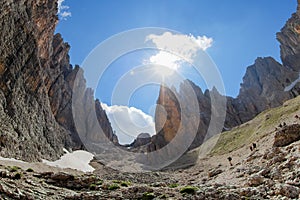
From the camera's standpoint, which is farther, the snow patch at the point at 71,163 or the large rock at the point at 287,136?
the snow patch at the point at 71,163

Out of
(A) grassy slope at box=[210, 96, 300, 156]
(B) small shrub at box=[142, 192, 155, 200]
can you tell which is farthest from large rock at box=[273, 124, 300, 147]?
(A) grassy slope at box=[210, 96, 300, 156]

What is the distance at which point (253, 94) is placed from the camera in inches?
6521

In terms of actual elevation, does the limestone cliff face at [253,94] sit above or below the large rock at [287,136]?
above

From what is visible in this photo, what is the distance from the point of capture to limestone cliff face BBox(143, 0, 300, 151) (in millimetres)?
137500

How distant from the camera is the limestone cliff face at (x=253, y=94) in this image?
451ft

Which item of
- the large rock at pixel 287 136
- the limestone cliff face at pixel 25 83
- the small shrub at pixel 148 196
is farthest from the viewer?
the limestone cliff face at pixel 25 83

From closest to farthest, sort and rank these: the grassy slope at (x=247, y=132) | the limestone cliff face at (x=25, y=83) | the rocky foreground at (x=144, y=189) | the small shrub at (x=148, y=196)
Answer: the rocky foreground at (x=144, y=189) → the small shrub at (x=148, y=196) → the limestone cliff face at (x=25, y=83) → the grassy slope at (x=247, y=132)

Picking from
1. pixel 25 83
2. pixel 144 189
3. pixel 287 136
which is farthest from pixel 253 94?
pixel 144 189

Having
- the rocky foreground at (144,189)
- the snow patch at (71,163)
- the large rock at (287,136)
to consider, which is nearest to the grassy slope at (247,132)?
the snow patch at (71,163)

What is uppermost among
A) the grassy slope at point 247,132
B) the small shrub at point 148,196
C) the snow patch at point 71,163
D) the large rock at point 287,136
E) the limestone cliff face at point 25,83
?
the limestone cliff face at point 25,83

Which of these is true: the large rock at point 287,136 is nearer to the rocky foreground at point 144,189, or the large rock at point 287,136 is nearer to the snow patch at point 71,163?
the rocky foreground at point 144,189

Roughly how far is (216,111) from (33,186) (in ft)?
467

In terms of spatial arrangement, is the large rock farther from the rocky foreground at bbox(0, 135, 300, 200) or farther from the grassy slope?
the grassy slope

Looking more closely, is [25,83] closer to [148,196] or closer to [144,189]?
[144,189]
